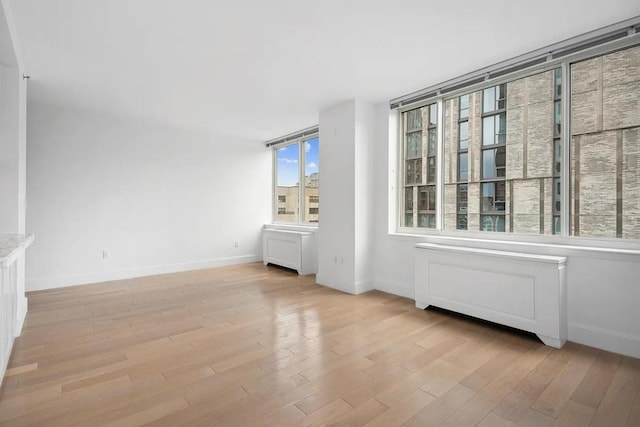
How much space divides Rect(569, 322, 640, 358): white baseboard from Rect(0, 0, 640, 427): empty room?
0.01 metres

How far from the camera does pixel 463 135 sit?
3684mm

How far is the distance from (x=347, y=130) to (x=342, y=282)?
2045mm

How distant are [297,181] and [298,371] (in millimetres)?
4527

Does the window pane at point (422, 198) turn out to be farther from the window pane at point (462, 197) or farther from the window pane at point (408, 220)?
the window pane at point (462, 197)

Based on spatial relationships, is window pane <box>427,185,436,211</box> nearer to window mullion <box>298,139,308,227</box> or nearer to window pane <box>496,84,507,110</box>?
window pane <box>496,84,507,110</box>

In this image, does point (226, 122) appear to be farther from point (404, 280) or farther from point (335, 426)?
point (335, 426)

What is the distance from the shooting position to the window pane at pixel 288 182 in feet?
21.1

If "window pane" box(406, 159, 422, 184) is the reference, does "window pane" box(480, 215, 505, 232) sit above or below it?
below

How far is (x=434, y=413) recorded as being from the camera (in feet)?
5.86

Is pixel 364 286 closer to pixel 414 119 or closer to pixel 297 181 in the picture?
pixel 414 119

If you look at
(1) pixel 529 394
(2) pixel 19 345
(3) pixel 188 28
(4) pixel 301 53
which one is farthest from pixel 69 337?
(1) pixel 529 394

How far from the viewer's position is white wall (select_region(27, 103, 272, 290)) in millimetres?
4508

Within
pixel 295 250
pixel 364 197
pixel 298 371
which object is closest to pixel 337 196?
pixel 364 197

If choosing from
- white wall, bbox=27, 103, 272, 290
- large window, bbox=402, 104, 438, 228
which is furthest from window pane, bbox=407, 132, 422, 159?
white wall, bbox=27, 103, 272, 290
